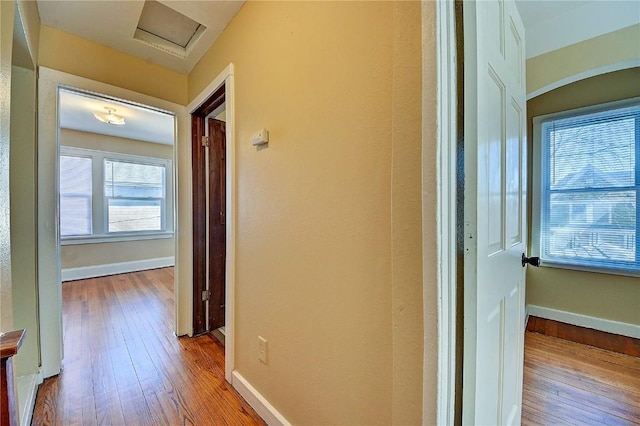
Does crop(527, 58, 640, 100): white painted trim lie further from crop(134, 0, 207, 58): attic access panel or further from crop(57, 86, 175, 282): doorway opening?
crop(57, 86, 175, 282): doorway opening

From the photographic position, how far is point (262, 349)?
4.77 feet

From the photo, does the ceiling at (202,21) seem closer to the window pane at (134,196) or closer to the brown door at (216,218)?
the brown door at (216,218)

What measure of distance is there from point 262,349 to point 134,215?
4656mm

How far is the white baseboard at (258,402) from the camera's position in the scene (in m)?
1.33

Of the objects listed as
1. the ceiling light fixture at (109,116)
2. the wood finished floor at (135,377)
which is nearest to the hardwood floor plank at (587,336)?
the wood finished floor at (135,377)

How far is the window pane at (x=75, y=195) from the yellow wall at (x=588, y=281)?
6.23 meters

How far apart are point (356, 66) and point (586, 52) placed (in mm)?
2050

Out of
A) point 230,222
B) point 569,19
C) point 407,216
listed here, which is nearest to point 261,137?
point 230,222

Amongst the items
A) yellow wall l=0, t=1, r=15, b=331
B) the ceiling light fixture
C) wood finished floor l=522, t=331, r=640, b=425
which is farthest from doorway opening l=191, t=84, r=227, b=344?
wood finished floor l=522, t=331, r=640, b=425

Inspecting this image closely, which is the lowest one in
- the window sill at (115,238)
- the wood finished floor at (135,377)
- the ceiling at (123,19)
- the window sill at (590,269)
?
the wood finished floor at (135,377)

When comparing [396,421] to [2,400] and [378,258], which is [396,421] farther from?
[2,400]

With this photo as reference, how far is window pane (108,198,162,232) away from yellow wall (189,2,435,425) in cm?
432

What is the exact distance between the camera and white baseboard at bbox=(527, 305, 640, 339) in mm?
2338

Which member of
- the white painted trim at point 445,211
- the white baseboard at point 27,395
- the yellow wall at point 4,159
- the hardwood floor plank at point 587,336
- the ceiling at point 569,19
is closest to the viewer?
the white painted trim at point 445,211
